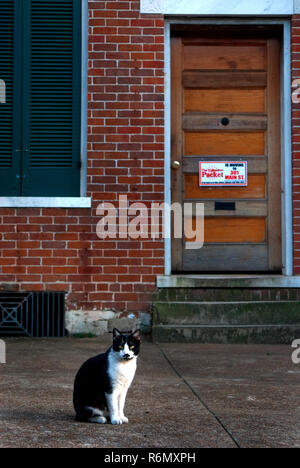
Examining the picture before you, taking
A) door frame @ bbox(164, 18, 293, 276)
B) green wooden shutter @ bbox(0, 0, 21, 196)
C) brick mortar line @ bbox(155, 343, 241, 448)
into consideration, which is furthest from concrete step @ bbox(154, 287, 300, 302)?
green wooden shutter @ bbox(0, 0, 21, 196)

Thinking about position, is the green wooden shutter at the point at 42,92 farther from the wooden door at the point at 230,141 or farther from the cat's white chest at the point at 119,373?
the cat's white chest at the point at 119,373

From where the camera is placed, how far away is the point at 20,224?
271 inches

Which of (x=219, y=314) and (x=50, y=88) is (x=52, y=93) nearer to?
(x=50, y=88)

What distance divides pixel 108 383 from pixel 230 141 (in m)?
4.36

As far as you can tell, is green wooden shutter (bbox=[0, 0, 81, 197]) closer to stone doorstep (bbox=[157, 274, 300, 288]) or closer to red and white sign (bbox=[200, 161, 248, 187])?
red and white sign (bbox=[200, 161, 248, 187])

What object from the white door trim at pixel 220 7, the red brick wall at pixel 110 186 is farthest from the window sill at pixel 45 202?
the white door trim at pixel 220 7

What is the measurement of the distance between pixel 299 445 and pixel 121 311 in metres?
3.85

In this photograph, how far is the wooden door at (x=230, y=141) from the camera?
7.23m

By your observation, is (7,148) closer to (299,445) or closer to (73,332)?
(73,332)

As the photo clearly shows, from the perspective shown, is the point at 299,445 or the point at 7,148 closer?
the point at 299,445

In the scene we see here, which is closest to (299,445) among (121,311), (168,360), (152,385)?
(152,385)

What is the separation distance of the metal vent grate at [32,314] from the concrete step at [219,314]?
3.27 ft

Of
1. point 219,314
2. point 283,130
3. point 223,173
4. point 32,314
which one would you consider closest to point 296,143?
point 283,130
